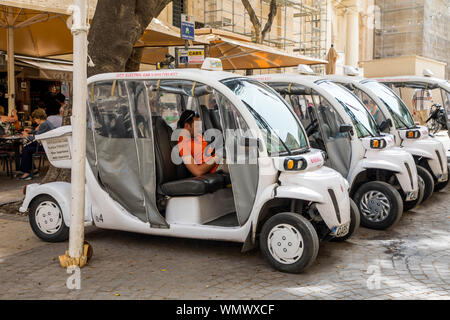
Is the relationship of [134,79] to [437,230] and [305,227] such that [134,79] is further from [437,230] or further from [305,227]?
[437,230]

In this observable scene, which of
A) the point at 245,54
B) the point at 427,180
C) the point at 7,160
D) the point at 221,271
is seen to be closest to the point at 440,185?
the point at 427,180

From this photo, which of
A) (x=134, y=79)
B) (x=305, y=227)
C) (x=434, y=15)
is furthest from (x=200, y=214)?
(x=434, y=15)

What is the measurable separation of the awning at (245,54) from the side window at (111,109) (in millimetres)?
7803

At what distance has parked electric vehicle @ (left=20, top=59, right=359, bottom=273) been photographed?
5.18 meters

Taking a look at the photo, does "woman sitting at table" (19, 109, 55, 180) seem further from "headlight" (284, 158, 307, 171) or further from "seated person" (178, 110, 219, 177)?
"headlight" (284, 158, 307, 171)

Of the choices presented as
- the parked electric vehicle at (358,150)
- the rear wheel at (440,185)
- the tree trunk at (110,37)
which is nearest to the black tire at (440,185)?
the rear wheel at (440,185)

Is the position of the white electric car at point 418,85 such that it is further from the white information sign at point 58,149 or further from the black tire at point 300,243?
the white information sign at point 58,149

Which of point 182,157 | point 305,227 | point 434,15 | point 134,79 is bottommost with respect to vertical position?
point 305,227

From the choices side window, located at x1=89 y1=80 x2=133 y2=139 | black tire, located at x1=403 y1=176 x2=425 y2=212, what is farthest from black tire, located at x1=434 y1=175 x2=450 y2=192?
side window, located at x1=89 y1=80 x2=133 y2=139

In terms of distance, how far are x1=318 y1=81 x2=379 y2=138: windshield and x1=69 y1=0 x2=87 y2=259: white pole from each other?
3.51 m

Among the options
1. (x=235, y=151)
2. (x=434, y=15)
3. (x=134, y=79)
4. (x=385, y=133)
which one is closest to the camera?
(x=235, y=151)

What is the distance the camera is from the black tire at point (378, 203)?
21.8ft
